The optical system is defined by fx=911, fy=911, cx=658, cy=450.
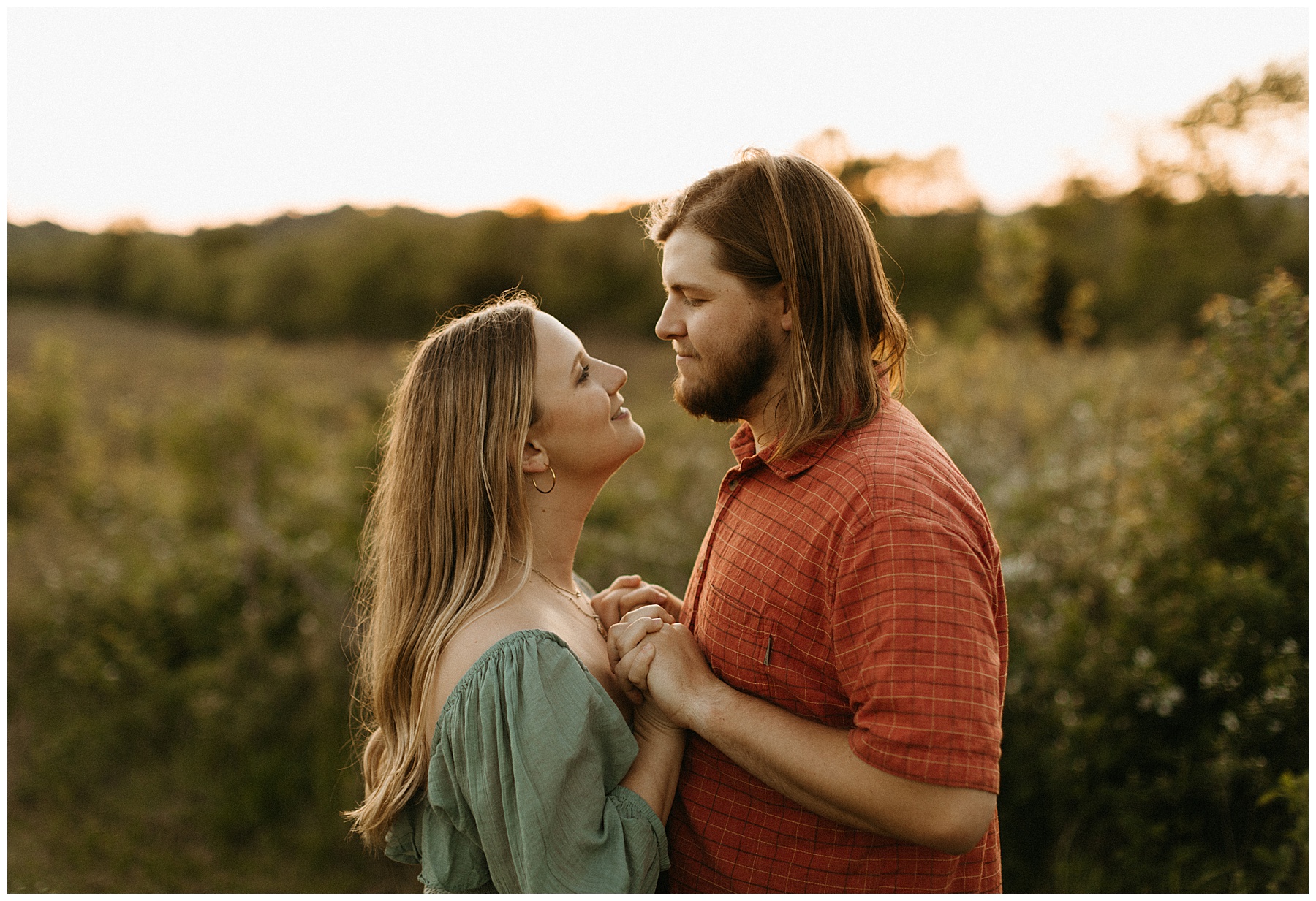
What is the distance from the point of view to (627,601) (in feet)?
8.34

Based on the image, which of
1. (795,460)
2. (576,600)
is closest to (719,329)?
(795,460)

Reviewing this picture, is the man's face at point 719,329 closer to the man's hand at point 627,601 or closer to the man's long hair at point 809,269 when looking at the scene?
the man's long hair at point 809,269

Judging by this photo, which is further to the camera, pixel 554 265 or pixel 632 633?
pixel 554 265

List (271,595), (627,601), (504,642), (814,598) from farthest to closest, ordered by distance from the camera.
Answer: (271,595)
(627,601)
(504,642)
(814,598)

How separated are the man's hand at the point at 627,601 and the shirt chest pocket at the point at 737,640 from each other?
326 mm

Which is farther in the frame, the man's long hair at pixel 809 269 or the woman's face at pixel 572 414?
the woman's face at pixel 572 414

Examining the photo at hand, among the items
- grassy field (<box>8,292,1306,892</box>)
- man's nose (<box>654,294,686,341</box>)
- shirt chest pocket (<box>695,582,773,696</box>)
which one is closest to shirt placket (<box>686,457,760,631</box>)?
shirt chest pocket (<box>695,582,773,696</box>)

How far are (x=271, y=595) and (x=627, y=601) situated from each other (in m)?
4.96

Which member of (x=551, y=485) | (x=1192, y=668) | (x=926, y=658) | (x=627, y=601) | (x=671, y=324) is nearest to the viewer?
(x=926, y=658)

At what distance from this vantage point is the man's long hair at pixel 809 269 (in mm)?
2109

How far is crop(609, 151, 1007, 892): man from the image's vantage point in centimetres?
167

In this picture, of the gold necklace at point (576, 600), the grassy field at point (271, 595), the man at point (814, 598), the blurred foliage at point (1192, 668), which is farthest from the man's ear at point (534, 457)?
the blurred foliage at point (1192, 668)

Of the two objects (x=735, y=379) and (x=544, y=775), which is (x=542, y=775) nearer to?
(x=544, y=775)

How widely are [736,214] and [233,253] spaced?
2239cm
